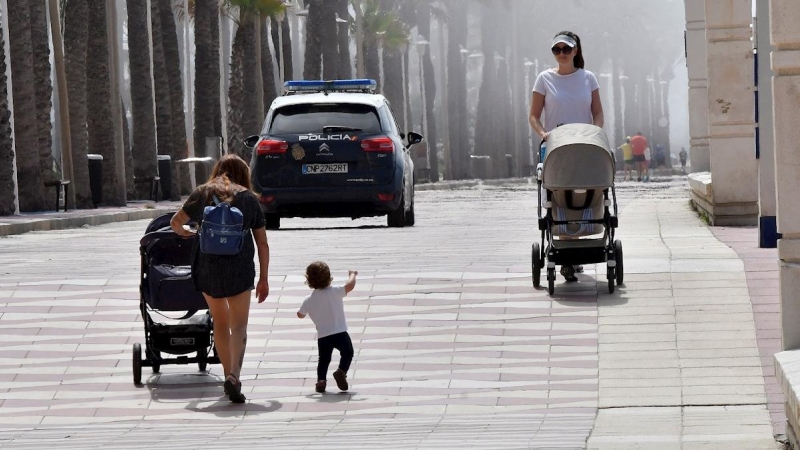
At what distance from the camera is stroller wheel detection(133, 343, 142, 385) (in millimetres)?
11945

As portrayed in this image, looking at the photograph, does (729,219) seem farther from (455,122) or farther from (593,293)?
(455,122)

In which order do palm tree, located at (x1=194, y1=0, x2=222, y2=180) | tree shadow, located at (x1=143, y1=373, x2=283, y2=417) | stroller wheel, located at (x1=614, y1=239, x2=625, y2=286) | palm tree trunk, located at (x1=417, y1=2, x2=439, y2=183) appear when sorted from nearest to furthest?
tree shadow, located at (x1=143, y1=373, x2=283, y2=417), stroller wheel, located at (x1=614, y1=239, x2=625, y2=286), palm tree, located at (x1=194, y1=0, x2=222, y2=180), palm tree trunk, located at (x1=417, y1=2, x2=439, y2=183)

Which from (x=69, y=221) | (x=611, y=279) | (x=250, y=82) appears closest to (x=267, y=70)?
(x=250, y=82)

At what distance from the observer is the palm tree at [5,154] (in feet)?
111

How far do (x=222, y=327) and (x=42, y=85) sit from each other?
25944 mm

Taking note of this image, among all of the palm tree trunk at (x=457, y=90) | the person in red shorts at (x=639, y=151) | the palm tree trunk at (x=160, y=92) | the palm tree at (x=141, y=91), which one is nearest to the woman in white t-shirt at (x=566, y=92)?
the palm tree at (x=141, y=91)

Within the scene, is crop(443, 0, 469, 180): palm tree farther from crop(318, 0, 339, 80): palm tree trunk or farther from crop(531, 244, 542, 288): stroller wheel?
crop(531, 244, 542, 288): stroller wheel

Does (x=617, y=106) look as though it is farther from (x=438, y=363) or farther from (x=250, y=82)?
(x=438, y=363)

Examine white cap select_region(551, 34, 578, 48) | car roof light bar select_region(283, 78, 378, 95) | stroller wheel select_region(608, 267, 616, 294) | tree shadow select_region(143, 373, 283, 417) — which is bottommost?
tree shadow select_region(143, 373, 283, 417)

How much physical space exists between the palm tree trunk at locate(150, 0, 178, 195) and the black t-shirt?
33294 millimetres

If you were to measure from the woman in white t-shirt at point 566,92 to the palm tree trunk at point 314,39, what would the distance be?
40.8m

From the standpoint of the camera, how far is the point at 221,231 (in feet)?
37.7

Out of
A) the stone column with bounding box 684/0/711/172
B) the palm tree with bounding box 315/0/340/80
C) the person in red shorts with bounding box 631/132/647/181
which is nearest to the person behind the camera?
the stone column with bounding box 684/0/711/172

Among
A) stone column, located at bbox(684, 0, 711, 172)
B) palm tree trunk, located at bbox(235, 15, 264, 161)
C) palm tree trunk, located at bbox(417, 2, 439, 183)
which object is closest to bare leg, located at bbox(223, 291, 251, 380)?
stone column, located at bbox(684, 0, 711, 172)
